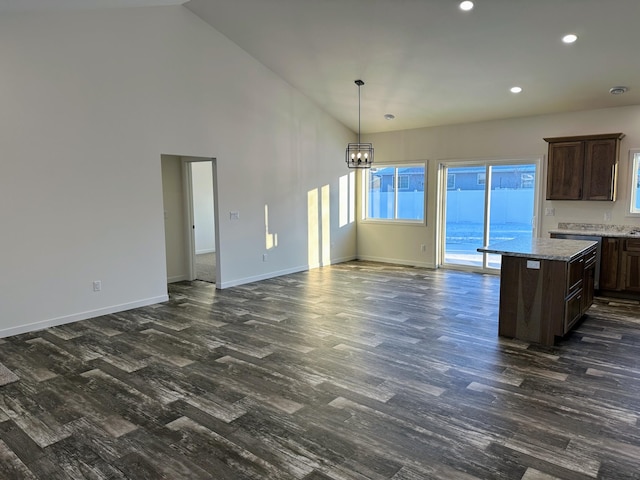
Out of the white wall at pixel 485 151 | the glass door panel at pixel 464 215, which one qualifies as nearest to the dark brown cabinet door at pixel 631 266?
the white wall at pixel 485 151

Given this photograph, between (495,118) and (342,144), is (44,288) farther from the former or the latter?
(495,118)

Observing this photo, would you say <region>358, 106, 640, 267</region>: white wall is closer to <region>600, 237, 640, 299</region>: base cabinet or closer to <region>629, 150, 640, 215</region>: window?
<region>629, 150, 640, 215</region>: window

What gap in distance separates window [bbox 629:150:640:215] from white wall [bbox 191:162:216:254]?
326 inches

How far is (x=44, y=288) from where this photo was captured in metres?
4.81

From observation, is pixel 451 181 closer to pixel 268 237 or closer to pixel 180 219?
pixel 268 237

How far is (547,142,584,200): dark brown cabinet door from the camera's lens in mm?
6531

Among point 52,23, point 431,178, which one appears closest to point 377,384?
point 52,23

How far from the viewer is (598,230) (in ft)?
21.7

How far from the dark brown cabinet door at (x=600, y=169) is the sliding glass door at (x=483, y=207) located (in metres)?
0.94

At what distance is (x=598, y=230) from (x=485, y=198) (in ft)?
6.24

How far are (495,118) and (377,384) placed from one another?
5.91 m

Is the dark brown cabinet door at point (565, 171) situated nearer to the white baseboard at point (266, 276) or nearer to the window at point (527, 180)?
the window at point (527, 180)

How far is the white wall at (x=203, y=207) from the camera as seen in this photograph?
34.3 ft

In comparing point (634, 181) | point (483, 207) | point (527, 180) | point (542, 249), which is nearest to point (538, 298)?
point (542, 249)
